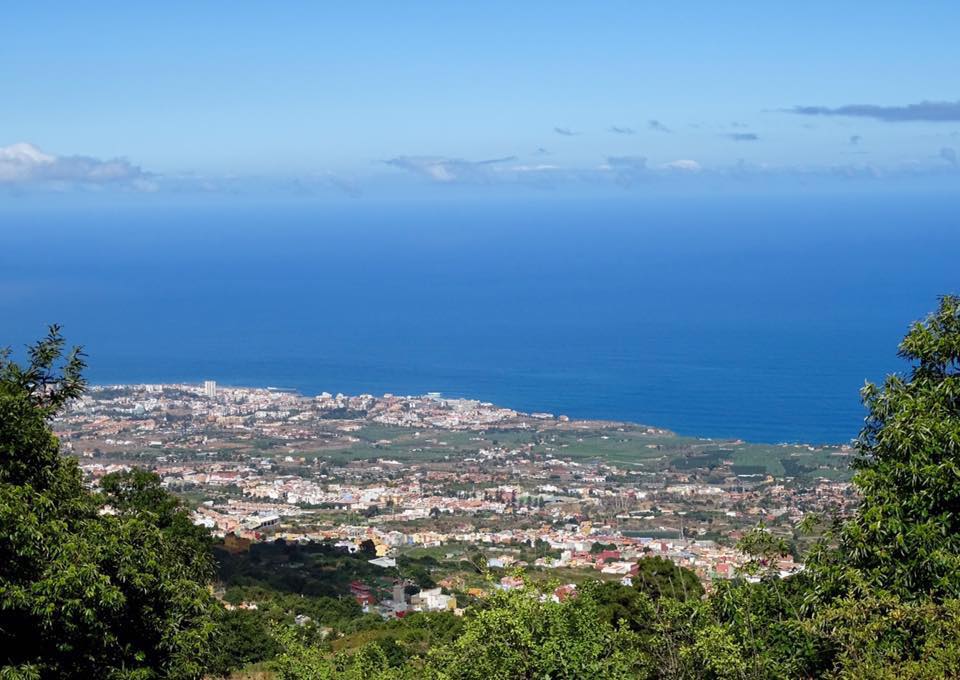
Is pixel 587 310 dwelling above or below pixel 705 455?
above

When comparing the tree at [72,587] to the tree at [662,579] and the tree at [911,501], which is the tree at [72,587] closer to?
the tree at [911,501]

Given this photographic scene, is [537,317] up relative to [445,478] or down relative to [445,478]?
up

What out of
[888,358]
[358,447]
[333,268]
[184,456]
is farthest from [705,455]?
[333,268]

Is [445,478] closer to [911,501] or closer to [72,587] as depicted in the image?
[911,501]

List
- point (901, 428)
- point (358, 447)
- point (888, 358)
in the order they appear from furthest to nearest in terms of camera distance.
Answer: point (888, 358) < point (358, 447) < point (901, 428)

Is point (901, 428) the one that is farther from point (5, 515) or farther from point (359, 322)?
point (359, 322)

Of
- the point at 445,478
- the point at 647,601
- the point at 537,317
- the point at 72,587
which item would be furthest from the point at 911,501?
the point at 537,317

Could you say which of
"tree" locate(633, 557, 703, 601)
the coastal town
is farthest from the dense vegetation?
the coastal town
